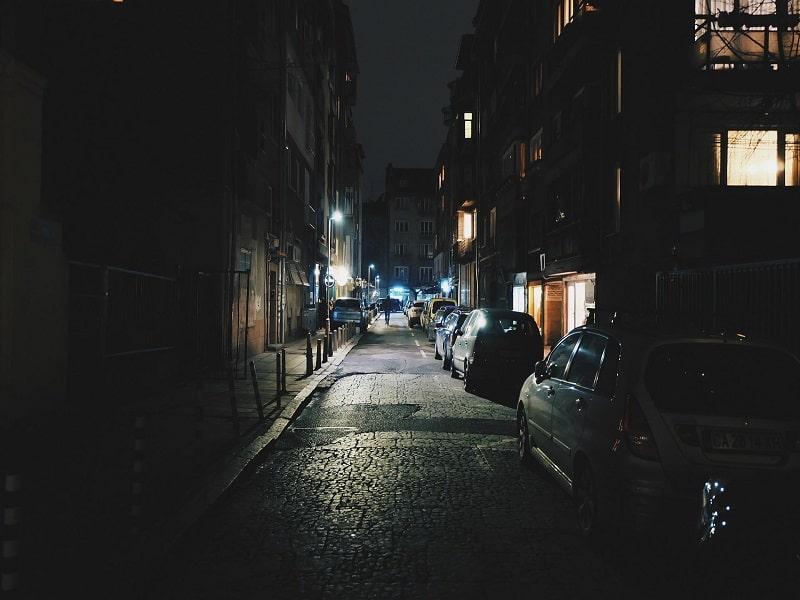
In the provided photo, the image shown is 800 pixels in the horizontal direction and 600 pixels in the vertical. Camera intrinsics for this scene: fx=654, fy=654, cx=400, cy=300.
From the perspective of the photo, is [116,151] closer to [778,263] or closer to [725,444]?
[778,263]

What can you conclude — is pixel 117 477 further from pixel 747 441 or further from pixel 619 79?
pixel 619 79

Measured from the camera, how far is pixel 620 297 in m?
18.3

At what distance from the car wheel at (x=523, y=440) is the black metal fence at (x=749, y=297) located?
6.81 feet

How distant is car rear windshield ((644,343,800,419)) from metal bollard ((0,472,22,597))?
4.13 meters

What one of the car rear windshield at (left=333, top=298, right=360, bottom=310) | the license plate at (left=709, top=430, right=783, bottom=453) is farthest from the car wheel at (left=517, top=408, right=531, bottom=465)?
the car rear windshield at (left=333, top=298, right=360, bottom=310)

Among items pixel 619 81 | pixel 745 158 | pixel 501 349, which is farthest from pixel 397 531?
pixel 619 81

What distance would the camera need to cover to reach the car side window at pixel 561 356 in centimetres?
676

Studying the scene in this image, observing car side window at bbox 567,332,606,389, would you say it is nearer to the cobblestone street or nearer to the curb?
the cobblestone street

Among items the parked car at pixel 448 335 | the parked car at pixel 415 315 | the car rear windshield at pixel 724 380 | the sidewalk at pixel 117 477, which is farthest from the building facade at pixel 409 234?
the car rear windshield at pixel 724 380

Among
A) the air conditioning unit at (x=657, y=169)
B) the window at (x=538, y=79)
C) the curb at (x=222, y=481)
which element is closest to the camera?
the curb at (x=222, y=481)

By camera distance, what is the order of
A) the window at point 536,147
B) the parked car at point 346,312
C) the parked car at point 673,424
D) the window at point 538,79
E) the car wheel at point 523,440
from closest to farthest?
the parked car at point 673,424
the car wheel at point 523,440
the window at point 538,79
the window at point 536,147
the parked car at point 346,312

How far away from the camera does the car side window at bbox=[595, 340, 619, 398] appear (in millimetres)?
5219

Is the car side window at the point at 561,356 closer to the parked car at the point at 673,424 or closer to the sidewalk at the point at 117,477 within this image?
the parked car at the point at 673,424

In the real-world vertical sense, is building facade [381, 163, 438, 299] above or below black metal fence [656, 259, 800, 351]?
above
